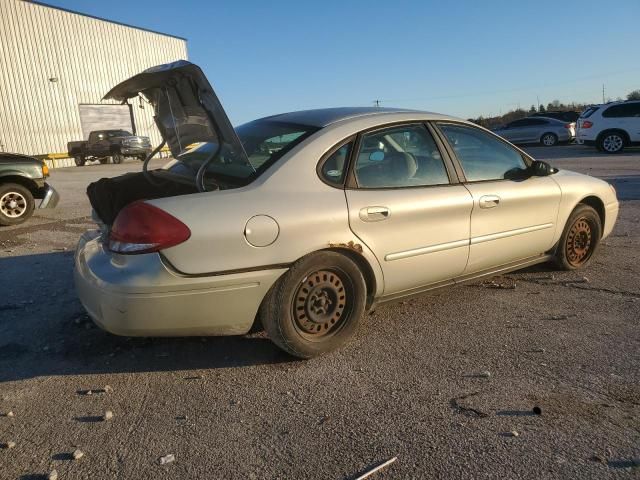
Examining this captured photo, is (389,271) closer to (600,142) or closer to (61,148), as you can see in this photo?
(600,142)

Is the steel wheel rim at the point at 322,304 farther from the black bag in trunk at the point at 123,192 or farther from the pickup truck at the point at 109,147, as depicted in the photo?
the pickup truck at the point at 109,147

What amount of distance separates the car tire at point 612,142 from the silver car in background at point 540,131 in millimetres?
5739

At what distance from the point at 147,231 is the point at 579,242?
392cm

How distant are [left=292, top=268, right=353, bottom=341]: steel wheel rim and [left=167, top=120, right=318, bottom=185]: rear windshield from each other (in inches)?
29.1

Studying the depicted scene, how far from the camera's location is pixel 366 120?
138 inches

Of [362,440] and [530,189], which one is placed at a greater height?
[530,189]

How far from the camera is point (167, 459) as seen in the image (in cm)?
227

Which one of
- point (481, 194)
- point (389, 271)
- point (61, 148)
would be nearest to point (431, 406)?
point (389, 271)

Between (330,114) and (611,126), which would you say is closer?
(330,114)

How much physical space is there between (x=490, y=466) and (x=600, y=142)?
59.5ft

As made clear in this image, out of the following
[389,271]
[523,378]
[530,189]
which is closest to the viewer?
[523,378]

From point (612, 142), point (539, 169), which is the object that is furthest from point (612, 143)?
point (539, 169)

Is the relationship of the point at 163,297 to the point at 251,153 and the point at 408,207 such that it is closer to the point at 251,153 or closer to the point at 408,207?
the point at 251,153

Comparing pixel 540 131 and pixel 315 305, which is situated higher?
pixel 540 131
